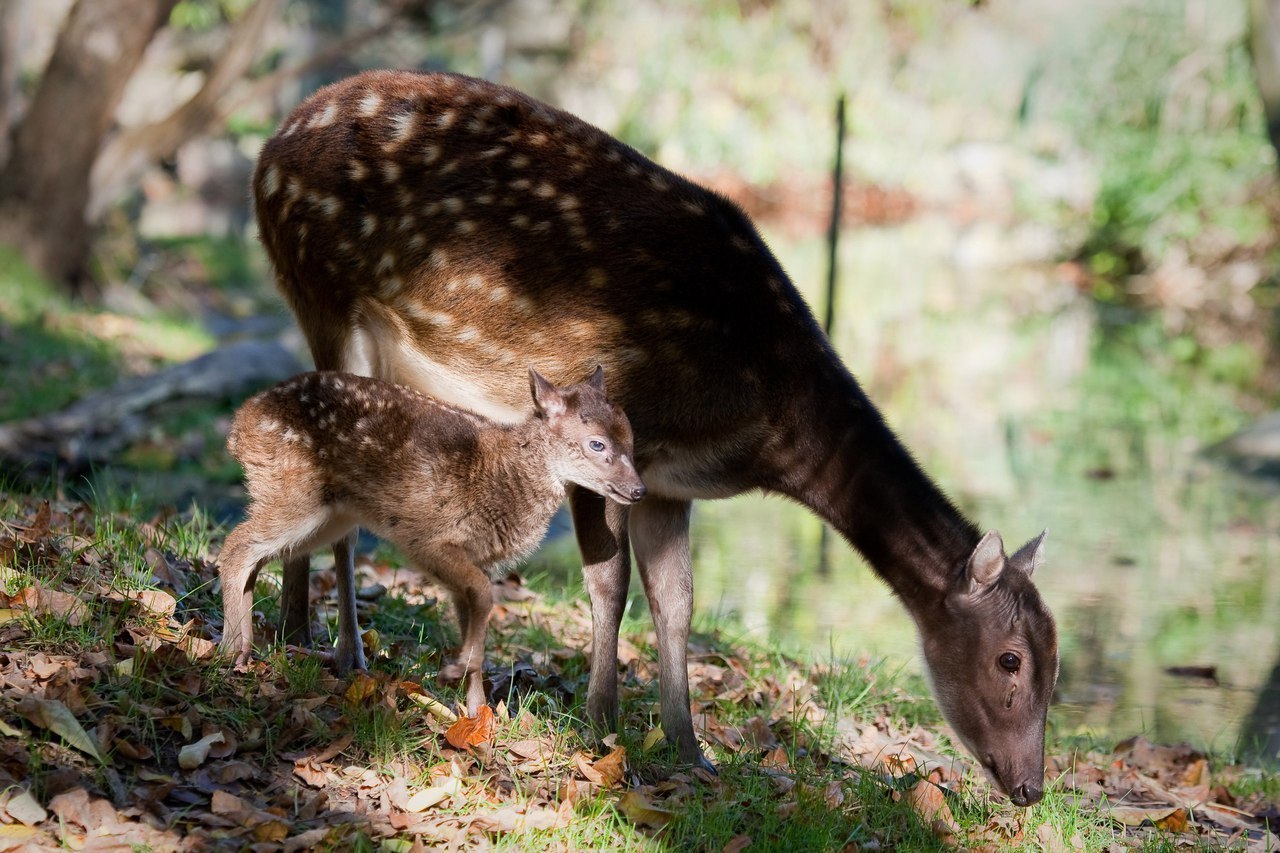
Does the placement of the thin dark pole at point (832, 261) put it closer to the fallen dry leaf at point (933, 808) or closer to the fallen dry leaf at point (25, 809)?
the fallen dry leaf at point (933, 808)

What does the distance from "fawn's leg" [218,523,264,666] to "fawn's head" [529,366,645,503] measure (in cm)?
107

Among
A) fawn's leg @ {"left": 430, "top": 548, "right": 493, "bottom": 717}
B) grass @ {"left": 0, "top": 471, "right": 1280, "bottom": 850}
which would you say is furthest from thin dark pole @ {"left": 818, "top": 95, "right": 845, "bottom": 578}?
fawn's leg @ {"left": 430, "top": 548, "right": 493, "bottom": 717}

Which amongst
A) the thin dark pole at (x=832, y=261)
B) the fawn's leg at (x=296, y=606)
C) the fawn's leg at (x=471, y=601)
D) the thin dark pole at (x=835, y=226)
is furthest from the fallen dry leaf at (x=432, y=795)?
the thin dark pole at (x=835, y=226)

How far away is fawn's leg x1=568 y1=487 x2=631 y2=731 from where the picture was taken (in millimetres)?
5344

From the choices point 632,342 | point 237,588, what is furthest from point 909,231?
point 237,588

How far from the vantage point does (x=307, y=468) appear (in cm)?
485

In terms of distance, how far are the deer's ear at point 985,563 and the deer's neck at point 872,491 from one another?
0.20m

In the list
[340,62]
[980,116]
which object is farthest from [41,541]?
[980,116]

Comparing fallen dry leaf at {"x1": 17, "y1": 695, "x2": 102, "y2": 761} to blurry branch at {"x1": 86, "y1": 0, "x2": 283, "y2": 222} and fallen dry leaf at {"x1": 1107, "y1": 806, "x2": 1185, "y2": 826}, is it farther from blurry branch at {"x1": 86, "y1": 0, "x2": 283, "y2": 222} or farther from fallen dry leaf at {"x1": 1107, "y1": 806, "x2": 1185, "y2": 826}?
blurry branch at {"x1": 86, "y1": 0, "x2": 283, "y2": 222}

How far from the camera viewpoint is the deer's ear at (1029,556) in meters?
5.28

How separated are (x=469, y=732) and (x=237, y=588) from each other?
3.06ft

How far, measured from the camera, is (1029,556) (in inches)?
209

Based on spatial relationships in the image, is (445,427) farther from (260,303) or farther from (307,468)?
(260,303)

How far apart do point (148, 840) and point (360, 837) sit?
554 mm
